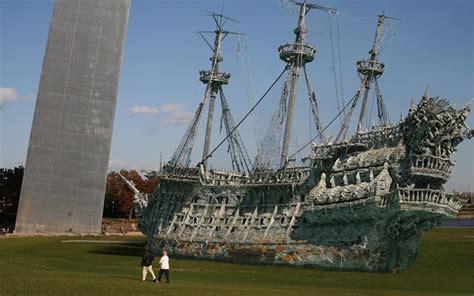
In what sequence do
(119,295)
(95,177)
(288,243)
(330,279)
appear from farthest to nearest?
(95,177) → (288,243) → (330,279) → (119,295)

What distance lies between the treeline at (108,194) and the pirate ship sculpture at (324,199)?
37.6 m

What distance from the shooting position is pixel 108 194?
111 m

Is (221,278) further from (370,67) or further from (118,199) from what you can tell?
(118,199)

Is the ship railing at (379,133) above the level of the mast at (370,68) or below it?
below

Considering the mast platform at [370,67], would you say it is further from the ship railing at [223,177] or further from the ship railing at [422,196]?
the ship railing at [422,196]

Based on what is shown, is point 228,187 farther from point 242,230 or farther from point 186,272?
point 186,272

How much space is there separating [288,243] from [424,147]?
10326 millimetres

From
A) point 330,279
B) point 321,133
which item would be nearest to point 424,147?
point 330,279

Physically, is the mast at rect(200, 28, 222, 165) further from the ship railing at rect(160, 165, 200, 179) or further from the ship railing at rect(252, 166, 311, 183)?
the ship railing at rect(252, 166, 311, 183)

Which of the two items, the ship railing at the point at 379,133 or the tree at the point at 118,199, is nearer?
the ship railing at the point at 379,133

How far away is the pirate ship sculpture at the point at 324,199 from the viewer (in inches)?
1289

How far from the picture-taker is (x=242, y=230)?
4228cm

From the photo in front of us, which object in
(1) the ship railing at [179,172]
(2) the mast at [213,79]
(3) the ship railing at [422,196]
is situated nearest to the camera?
(3) the ship railing at [422,196]

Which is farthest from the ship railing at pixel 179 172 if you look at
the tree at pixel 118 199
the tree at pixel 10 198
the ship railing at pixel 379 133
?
the tree at pixel 118 199
